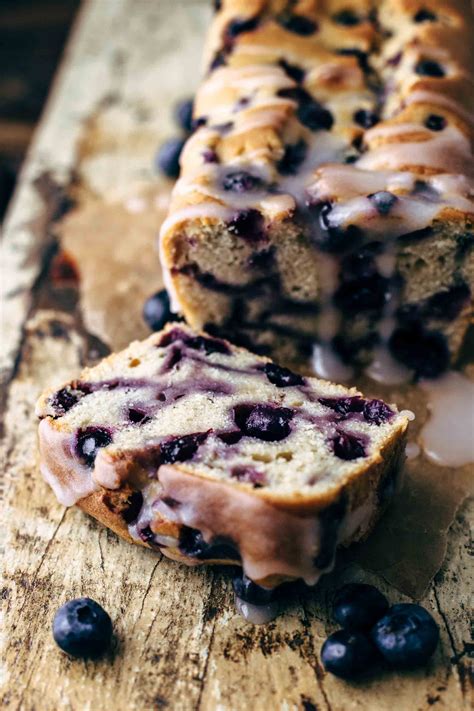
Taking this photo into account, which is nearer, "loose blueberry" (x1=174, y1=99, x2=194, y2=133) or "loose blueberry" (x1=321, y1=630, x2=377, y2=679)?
"loose blueberry" (x1=321, y1=630, x2=377, y2=679)

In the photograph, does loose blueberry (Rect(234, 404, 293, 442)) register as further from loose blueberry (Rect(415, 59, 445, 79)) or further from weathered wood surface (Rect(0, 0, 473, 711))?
loose blueberry (Rect(415, 59, 445, 79))

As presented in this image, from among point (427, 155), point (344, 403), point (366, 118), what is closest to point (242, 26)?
point (366, 118)

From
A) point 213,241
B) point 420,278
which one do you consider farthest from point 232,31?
Answer: point 420,278

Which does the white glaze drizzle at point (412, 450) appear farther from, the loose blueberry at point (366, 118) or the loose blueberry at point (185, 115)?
the loose blueberry at point (185, 115)

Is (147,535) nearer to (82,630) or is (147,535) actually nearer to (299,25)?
(82,630)

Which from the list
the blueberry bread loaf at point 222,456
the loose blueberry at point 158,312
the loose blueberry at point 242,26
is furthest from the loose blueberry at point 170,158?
the blueberry bread loaf at point 222,456

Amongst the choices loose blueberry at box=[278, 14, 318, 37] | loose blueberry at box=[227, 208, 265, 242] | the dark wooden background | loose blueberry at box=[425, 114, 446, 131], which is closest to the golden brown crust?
loose blueberry at box=[227, 208, 265, 242]
